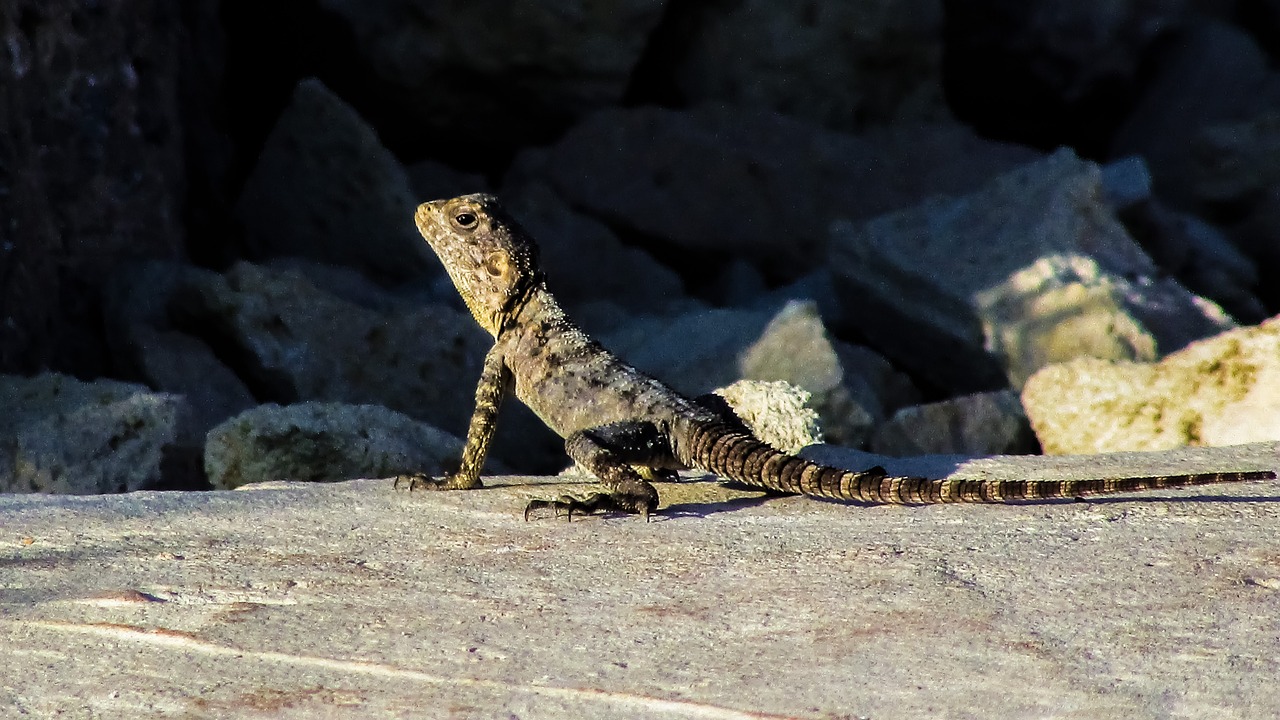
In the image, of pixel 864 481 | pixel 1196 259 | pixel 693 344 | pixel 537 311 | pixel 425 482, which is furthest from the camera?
pixel 1196 259

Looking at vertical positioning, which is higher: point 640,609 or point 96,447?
point 96,447

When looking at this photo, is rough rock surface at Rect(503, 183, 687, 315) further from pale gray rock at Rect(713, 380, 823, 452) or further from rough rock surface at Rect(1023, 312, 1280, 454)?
pale gray rock at Rect(713, 380, 823, 452)

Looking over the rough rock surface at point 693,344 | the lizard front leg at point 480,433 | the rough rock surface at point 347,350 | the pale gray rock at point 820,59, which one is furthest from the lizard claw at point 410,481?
the pale gray rock at point 820,59

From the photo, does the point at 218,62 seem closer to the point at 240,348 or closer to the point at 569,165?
the point at 569,165

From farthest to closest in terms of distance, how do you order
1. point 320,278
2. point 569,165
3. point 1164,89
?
point 1164,89
point 569,165
point 320,278

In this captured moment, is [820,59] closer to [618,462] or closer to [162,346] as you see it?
[162,346]

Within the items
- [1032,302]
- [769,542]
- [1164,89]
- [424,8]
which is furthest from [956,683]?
[1164,89]

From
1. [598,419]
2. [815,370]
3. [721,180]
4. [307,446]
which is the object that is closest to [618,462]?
[598,419]
